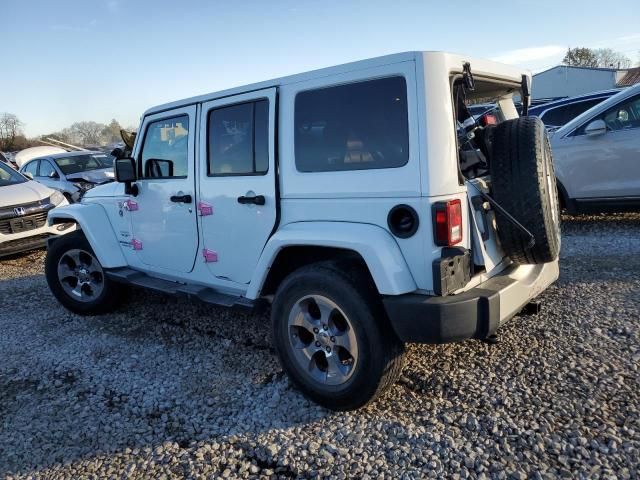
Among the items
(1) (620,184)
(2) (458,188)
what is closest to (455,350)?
(2) (458,188)

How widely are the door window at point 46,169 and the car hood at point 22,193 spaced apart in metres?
3.03

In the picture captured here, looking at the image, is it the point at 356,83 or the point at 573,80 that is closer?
the point at 356,83

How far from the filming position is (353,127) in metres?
2.90

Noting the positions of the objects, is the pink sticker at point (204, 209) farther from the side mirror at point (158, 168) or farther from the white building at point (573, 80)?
the white building at point (573, 80)

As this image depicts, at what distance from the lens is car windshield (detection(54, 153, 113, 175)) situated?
11164 millimetres

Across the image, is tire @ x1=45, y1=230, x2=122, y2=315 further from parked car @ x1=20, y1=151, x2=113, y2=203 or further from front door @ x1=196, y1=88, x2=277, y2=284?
parked car @ x1=20, y1=151, x2=113, y2=203

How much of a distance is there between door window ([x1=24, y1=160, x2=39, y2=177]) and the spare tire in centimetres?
1148

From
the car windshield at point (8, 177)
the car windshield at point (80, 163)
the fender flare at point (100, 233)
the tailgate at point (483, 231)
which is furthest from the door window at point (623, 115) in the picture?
the car windshield at point (80, 163)

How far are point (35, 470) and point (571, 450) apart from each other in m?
2.76

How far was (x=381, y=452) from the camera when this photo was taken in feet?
8.49

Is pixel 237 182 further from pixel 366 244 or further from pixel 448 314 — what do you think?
pixel 448 314

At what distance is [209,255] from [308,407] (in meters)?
1.38

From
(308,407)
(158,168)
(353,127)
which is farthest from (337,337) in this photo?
(158,168)

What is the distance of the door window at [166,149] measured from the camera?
394cm
